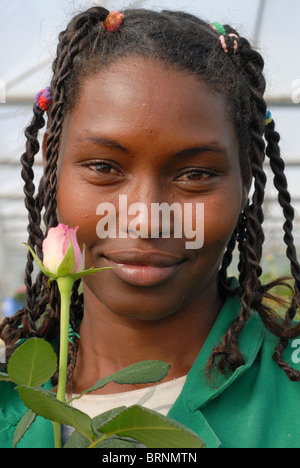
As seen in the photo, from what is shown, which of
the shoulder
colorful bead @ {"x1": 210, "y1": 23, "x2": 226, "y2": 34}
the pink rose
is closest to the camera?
the pink rose

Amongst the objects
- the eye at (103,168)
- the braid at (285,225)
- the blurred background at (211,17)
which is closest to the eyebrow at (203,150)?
the eye at (103,168)

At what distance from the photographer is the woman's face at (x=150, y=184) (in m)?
0.93

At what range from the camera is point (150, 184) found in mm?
929

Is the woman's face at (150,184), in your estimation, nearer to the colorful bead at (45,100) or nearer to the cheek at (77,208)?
the cheek at (77,208)

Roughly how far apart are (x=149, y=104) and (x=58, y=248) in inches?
14.2

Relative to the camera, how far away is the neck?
3.50ft

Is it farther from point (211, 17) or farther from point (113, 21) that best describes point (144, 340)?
point (211, 17)

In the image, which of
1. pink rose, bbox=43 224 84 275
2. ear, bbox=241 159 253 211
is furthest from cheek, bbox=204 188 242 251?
pink rose, bbox=43 224 84 275

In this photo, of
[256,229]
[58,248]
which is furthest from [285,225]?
Result: [58,248]

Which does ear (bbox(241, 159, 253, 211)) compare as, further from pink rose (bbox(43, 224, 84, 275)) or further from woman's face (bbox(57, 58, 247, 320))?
pink rose (bbox(43, 224, 84, 275))

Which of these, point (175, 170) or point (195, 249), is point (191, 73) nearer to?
point (175, 170)

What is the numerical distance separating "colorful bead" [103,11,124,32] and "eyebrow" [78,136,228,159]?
23cm
